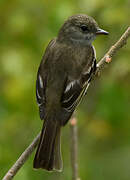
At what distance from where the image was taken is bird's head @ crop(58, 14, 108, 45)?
6812mm

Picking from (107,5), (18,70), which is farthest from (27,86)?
(107,5)

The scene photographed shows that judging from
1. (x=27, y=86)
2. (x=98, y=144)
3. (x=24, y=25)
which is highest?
(x=24, y=25)

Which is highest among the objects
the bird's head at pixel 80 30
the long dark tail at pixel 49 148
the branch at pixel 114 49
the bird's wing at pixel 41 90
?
the branch at pixel 114 49

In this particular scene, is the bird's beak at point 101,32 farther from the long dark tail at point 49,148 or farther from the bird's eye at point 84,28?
the long dark tail at point 49,148

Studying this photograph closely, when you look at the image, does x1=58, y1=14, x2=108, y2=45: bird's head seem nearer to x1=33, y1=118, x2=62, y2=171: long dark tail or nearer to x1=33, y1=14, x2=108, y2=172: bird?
x1=33, y1=14, x2=108, y2=172: bird

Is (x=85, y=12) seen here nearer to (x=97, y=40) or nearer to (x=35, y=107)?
(x=97, y=40)

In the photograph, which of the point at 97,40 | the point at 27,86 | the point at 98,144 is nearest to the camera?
the point at 27,86

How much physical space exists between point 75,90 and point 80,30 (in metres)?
0.75

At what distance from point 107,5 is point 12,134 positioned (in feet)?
5.49

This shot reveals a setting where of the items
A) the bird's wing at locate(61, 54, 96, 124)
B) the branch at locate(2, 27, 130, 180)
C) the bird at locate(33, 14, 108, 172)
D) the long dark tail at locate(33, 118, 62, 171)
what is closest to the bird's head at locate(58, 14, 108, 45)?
the bird at locate(33, 14, 108, 172)

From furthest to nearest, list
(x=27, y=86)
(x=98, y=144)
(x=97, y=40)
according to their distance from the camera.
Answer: (x=98, y=144) < (x=97, y=40) < (x=27, y=86)

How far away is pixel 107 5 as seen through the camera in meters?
6.92

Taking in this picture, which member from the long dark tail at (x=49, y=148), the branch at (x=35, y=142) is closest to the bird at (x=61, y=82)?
the long dark tail at (x=49, y=148)

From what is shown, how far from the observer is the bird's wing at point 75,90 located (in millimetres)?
6363
